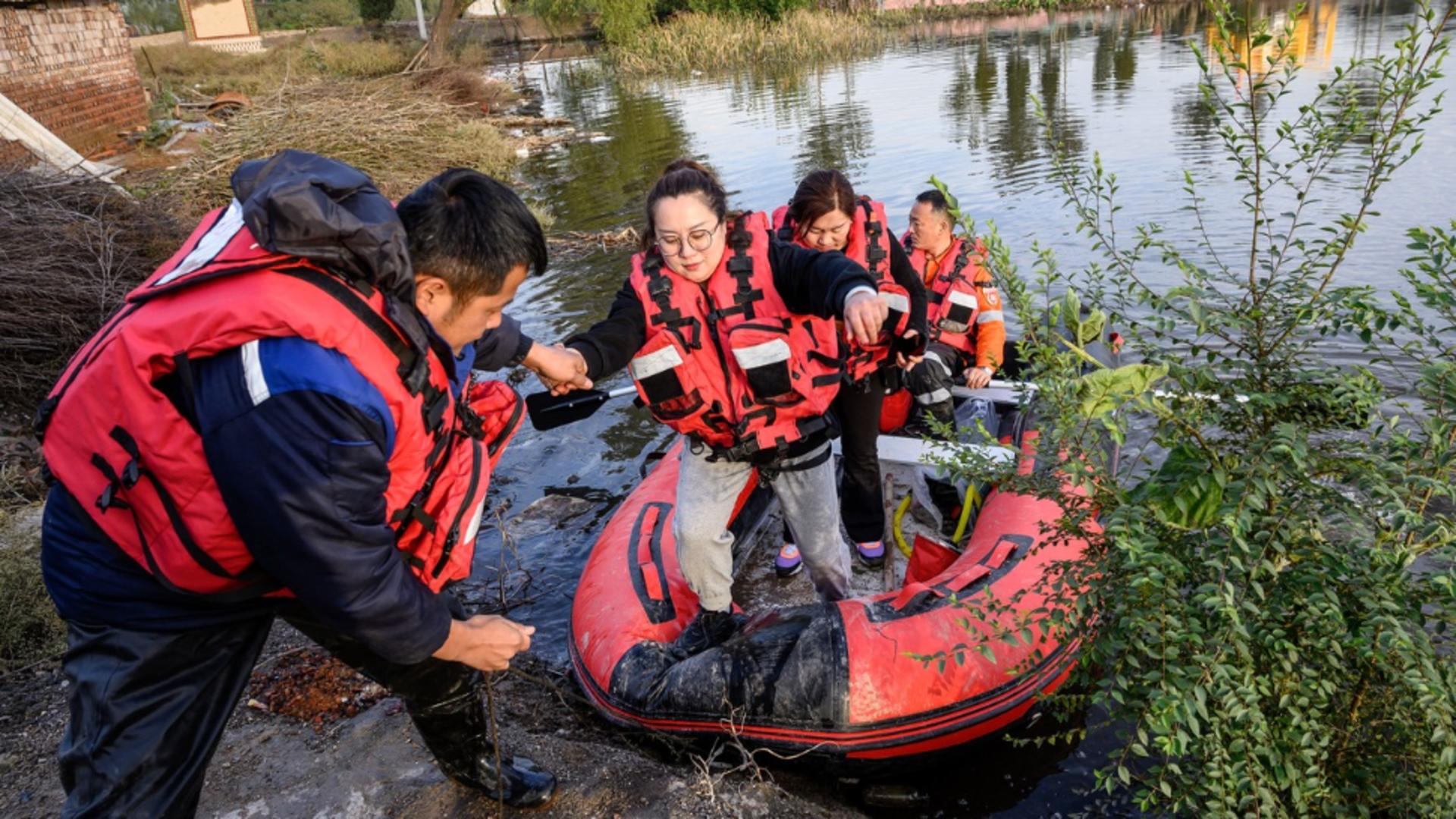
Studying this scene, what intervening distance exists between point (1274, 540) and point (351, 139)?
11.6 metres

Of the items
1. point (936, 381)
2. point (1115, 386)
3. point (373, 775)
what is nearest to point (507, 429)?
point (373, 775)

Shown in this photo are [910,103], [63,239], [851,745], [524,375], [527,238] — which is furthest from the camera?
[910,103]

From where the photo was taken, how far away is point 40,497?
4598 millimetres

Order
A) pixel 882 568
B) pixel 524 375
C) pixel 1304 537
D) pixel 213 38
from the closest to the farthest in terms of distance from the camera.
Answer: pixel 1304 537, pixel 882 568, pixel 524 375, pixel 213 38

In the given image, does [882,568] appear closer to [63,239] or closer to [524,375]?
[524,375]

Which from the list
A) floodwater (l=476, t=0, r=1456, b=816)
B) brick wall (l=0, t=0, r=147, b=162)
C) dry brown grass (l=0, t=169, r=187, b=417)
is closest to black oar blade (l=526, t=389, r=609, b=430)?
floodwater (l=476, t=0, r=1456, b=816)

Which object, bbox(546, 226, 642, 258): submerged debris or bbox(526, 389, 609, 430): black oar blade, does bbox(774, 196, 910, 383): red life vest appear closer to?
bbox(526, 389, 609, 430): black oar blade

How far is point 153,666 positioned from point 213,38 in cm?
3548

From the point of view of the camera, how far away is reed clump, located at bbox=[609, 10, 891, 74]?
24.7 meters

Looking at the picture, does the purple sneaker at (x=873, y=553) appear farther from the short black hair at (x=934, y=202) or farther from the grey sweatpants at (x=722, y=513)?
the short black hair at (x=934, y=202)

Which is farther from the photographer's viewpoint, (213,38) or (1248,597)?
(213,38)

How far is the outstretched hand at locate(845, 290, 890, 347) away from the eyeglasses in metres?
0.58

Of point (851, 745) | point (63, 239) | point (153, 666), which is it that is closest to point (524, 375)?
point (63, 239)

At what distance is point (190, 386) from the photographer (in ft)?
5.12
